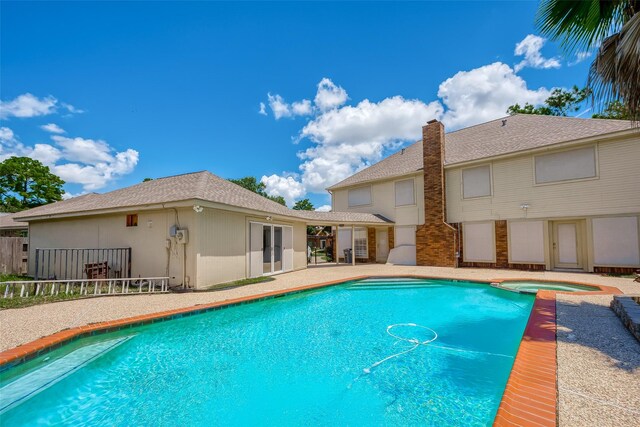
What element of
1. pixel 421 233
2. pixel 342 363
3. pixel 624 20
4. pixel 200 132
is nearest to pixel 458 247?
pixel 421 233

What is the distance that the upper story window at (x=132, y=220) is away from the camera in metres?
9.88

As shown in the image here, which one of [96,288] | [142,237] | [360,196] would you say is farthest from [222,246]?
[360,196]

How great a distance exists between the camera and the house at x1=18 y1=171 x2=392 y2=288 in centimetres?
896

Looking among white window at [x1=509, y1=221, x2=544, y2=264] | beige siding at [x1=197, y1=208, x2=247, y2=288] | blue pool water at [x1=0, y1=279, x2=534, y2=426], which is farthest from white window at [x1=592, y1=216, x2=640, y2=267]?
beige siding at [x1=197, y1=208, x2=247, y2=288]

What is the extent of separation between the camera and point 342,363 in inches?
172

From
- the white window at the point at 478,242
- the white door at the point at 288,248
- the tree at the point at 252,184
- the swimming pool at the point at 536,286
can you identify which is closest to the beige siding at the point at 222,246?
the white door at the point at 288,248

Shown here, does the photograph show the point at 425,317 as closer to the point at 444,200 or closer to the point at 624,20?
the point at 624,20

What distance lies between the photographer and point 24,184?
3431cm

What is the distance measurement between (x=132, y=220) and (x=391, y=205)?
558 inches

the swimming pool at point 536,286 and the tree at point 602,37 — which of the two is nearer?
the tree at point 602,37

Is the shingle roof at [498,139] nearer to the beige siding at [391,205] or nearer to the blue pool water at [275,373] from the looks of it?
the beige siding at [391,205]

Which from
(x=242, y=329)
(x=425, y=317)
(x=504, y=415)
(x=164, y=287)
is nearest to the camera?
(x=504, y=415)

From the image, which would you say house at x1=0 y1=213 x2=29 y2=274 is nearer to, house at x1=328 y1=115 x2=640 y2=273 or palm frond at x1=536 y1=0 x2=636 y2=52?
house at x1=328 y1=115 x2=640 y2=273

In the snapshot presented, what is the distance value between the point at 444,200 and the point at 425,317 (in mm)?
10786
